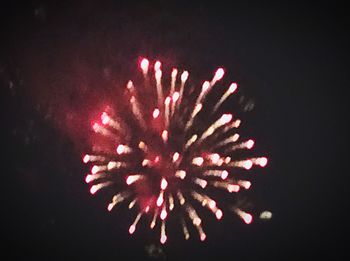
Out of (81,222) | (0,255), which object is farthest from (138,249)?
(0,255)

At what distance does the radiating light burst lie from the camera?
3.97 meters

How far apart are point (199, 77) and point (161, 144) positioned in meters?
0.86

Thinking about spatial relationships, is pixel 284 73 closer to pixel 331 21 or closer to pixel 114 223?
pixel 331 21

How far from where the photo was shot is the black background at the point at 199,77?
383 centimetres

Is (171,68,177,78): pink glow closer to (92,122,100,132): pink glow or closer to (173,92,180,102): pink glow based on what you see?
(173,92,180,102): pink glow

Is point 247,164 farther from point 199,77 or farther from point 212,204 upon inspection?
point 199,77

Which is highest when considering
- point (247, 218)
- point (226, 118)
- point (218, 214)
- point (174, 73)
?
point (174, 73)

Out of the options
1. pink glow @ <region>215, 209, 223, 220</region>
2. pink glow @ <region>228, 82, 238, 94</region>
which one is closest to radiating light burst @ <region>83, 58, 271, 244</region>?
pink glow @ <region>228, 82, 238, 94</region>

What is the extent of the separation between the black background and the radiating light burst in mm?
193

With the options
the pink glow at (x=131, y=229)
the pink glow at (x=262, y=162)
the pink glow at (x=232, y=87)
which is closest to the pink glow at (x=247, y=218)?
the pink glow at (x=262, y=162)

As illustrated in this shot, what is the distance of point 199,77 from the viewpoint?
13.4 ft

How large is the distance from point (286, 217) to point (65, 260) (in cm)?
283

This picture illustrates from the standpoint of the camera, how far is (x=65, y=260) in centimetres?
449

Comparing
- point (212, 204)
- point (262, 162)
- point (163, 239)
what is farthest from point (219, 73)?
point (163, 239)
